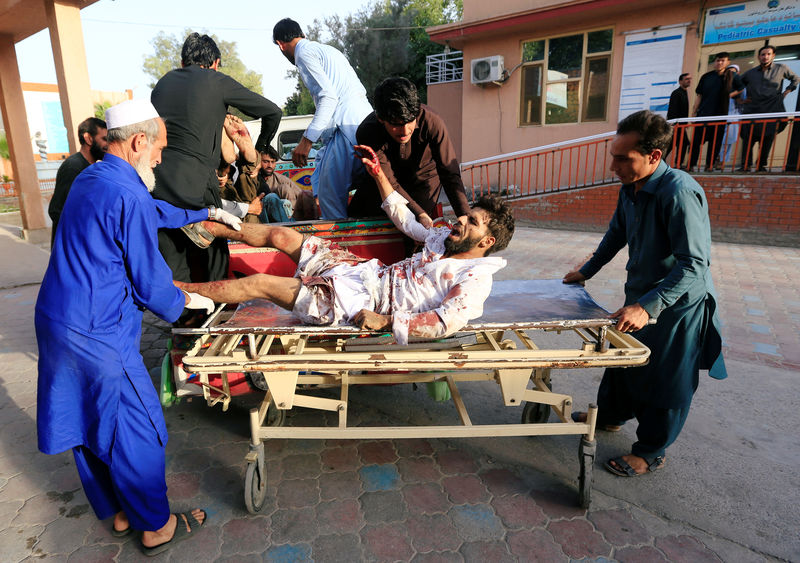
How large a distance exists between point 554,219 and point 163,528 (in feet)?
29.7

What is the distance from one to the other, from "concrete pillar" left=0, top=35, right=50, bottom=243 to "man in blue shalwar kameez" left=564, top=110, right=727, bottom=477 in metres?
11.1

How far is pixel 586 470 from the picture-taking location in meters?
2.29

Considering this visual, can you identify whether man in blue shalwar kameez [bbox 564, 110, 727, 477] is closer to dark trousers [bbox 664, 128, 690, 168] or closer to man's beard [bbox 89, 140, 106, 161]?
man's beard [bbox 89, 140, 106, 161]

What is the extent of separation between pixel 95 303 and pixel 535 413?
8.11 feet

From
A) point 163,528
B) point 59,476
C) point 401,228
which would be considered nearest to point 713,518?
point 401,228

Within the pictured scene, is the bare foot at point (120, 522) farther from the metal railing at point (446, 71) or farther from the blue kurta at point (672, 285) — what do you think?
the metal railing at point (446, 71)

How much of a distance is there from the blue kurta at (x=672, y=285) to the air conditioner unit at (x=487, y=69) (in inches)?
373

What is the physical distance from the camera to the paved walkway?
215 centimetres

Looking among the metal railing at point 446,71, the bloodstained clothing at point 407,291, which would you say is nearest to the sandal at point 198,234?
the bloodstained clothing at point 407,291

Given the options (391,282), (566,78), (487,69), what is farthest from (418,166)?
(487,69)

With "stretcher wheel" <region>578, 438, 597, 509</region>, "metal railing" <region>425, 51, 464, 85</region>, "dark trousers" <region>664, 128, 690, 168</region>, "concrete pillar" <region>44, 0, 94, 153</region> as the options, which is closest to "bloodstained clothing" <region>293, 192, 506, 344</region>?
"stretcher wheel" <region>578, 438, 597, 509</region>

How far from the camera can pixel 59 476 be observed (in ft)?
8.82

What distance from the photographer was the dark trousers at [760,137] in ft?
24.8

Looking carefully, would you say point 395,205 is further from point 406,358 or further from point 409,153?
point 406,358
